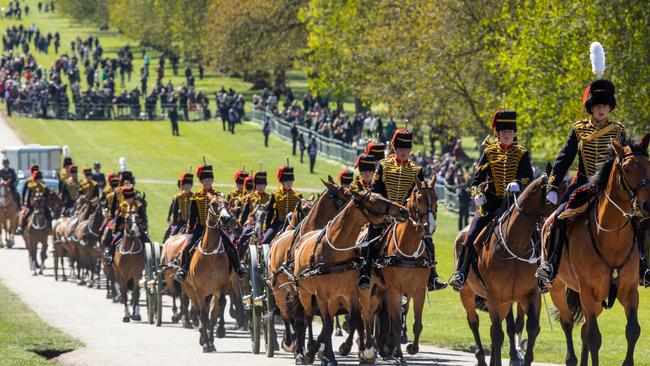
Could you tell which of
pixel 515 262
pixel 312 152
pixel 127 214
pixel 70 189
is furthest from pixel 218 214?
pixel 312 152

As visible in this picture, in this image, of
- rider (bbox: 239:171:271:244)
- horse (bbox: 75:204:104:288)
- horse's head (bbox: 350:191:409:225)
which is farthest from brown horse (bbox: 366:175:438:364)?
horse (bbox: 75:204:104:288)

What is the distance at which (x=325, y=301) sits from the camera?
2120cm

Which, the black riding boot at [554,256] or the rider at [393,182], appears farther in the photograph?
the rider at [393,182]

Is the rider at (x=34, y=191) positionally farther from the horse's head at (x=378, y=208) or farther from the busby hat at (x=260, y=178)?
the horse's head at (x=378, y=208)

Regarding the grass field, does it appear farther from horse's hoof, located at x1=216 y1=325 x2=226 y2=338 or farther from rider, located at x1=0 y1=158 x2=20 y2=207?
horse's hoof, located at x1=216 y1=325 x2=226 y2=338

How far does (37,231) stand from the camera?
145ft

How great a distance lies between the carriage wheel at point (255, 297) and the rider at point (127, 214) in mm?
8247

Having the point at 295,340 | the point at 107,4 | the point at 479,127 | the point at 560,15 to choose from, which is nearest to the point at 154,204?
the point at 479,127

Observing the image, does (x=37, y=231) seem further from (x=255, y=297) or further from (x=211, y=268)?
(x=255, y=297)

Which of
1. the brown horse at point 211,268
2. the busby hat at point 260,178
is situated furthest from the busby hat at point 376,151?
the busby hat at point 260,178

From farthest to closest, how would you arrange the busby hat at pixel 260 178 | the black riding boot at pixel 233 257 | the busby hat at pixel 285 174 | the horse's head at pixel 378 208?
1. the busby hat at pixel 260 178
2. the busby hat at pixel 285 174
3. the black riding boot at pixel 233 257
4. the horse's head at pixel 378 208

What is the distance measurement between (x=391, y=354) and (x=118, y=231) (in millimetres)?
13847

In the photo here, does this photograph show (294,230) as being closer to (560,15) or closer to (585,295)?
(585,295)

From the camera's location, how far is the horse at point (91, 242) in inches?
1538
